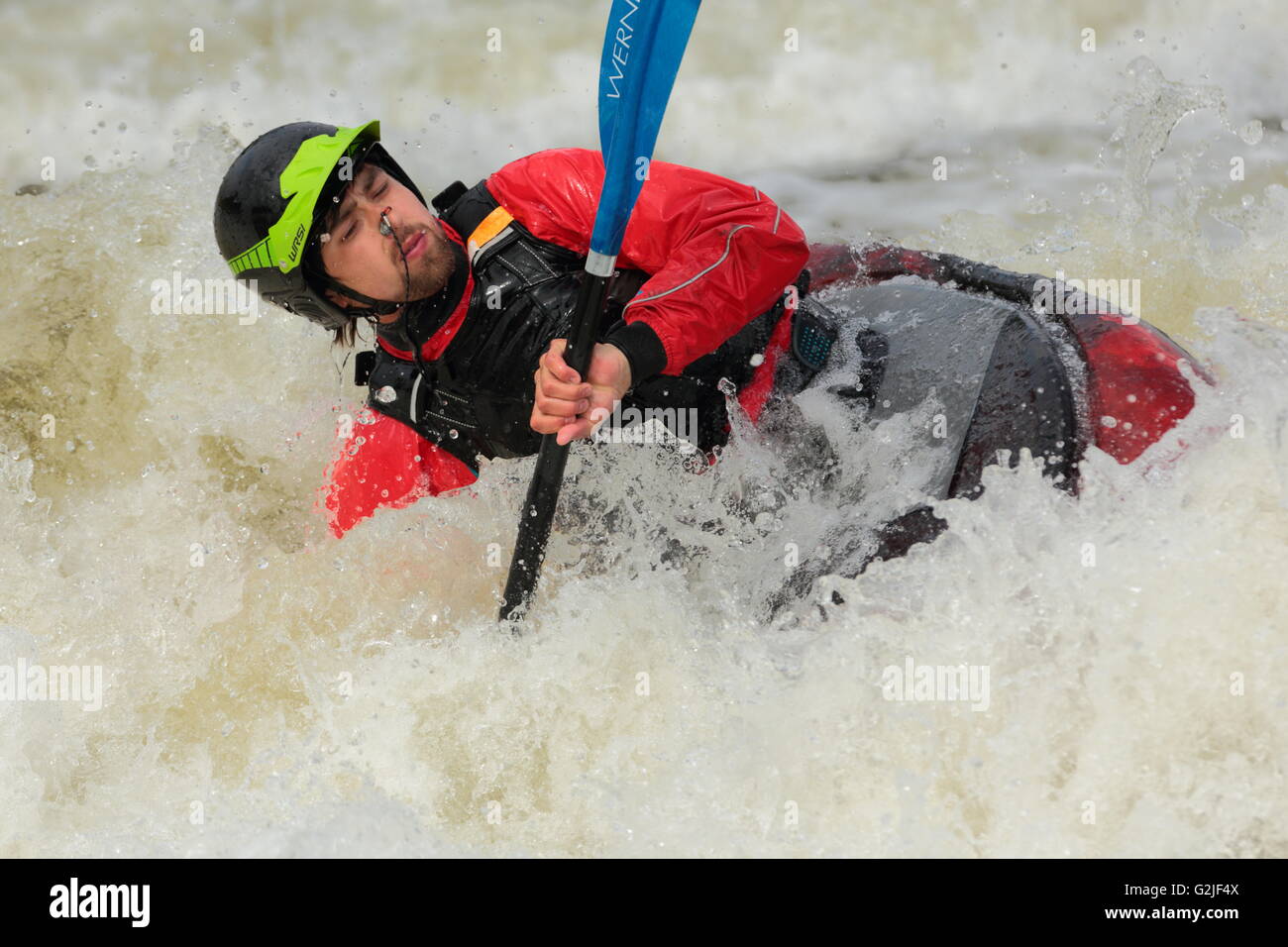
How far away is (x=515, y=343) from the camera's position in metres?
2.45

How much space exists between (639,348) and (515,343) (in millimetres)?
382

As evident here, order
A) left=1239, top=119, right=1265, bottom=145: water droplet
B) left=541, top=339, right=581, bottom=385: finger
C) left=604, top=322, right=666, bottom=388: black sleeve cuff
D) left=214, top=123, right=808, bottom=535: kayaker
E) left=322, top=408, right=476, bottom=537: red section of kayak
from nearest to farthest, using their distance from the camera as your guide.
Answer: left=541, top=339, right=581, bottom=385: finger → left=604, top=322, right=666, bottom=388: black sleeve cuff → left=214, top=123, right=808, bottom=535: kayaker → left=322, top=408, right=476, bottom=537: red section of kayak → left=1239, top=119, right=1265, bottom=145: water droplet

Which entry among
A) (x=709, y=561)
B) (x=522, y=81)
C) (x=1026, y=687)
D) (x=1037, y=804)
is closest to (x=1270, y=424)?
(x=1026, y=687)

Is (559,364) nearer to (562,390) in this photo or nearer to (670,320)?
(562,390)

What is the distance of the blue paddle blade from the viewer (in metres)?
1.97

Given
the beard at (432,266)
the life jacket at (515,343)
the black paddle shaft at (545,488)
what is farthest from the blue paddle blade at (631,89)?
the beard at (432,266)

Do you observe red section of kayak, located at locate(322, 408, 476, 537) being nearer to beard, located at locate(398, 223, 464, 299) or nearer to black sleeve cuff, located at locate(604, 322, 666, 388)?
beard, located at locate(398, 223, 464, 299)

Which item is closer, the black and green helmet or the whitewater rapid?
the whitewater rapid

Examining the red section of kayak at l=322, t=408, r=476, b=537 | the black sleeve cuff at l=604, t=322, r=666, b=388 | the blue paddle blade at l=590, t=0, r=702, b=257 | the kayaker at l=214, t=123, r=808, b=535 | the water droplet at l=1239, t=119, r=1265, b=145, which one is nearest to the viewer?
the blue paddle blade at l=590, t=0, r=702, b=257

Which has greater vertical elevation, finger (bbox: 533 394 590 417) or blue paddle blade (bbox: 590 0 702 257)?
blue paddle blade (bbox: 590 0 702 257)

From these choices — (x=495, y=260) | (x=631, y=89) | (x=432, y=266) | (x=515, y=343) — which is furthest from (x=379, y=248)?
(x=631, y=89)

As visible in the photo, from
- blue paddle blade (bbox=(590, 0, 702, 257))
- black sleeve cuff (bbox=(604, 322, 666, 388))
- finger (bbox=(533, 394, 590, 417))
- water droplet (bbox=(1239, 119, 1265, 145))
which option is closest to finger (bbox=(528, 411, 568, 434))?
finger (bbox=(533, 394, 590, 417))

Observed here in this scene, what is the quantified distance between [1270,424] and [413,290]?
1.73 metres

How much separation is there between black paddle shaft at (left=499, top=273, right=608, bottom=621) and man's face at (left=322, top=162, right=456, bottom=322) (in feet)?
1.25
